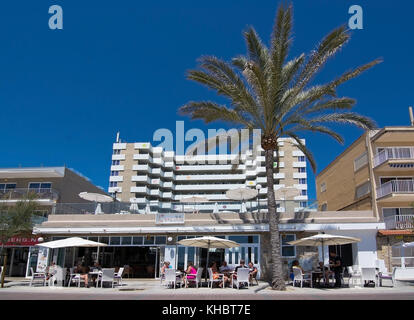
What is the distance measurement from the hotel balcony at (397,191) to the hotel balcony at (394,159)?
1.30 meters

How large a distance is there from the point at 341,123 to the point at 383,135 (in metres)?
13.0

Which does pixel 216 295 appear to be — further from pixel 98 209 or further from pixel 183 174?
pixel 183 174

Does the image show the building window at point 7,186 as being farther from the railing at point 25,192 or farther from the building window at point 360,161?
the building window at point 360,161

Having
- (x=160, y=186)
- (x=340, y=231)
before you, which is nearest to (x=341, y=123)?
(x=340, y=231)

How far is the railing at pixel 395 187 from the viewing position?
85.1 feet

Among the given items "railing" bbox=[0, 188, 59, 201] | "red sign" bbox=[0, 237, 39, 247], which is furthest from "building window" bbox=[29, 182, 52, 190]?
"red sign" bbox=[0, 237, 39, 247]

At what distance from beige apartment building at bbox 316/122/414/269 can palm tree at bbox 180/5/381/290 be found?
10.0 metres

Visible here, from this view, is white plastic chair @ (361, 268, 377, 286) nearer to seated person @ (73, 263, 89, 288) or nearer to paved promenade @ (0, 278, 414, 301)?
paved promenade @ (0, 278, 414, 301)

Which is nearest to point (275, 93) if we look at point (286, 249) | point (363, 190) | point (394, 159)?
point (286, 249)

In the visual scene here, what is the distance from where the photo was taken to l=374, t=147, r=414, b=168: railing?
26609mm

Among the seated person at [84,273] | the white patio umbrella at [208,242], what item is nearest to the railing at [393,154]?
the white patio umbrella at [208,242]

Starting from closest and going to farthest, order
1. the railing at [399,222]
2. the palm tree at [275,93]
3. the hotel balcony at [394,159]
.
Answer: the palm tree at [275,93], the railing at [399,222], the hotel balcony at [394,159]
